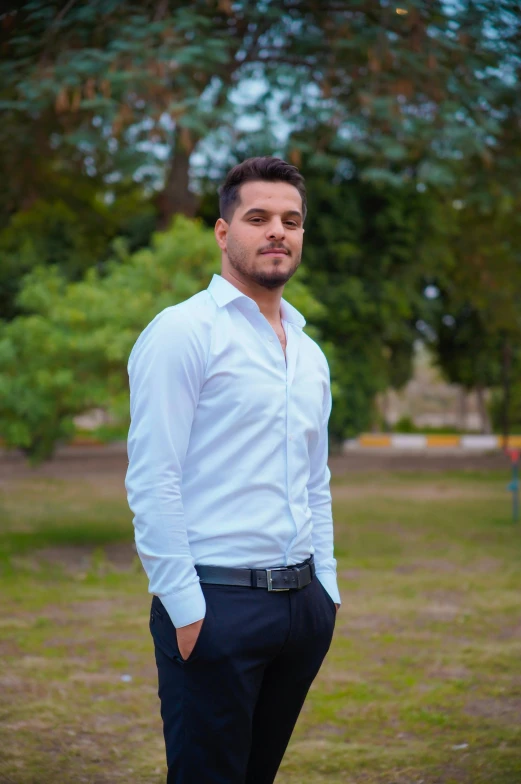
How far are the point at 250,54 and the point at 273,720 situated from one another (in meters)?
11.5

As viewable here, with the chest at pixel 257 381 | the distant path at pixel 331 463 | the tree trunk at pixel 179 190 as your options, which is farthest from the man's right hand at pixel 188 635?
the distant path at pixel 331 463

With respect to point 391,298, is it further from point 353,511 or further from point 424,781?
point 424,781

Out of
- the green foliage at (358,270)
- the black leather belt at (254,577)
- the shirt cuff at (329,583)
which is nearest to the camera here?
the black leather belt at (254,577)

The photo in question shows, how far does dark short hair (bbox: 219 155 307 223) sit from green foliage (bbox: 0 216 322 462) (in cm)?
693

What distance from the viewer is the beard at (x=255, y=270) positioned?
265 cm

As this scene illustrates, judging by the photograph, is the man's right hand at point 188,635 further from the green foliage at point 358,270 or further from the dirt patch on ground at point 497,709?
the green foliage at point 358,270

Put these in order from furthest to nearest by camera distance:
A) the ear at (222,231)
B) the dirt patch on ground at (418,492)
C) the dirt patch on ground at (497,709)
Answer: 1. the dirt patch on ground at (418,492)
2. the dirt patch on ground at (497,709)
3. the ear at (222,231)

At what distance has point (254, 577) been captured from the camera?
2521 mm

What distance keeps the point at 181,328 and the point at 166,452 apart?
320mm

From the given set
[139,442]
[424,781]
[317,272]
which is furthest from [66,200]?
[139,442]

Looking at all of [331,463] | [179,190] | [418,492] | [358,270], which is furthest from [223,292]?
[331,463]

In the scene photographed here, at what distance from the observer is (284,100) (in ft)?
41.7

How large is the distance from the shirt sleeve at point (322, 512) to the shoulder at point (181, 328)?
1.74 ft

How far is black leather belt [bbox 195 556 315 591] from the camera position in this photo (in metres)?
2.50
